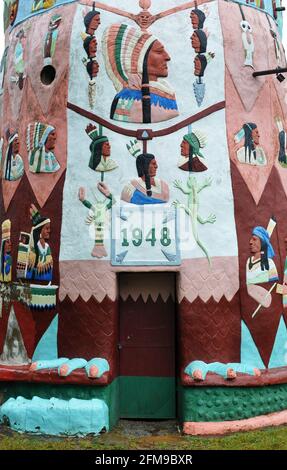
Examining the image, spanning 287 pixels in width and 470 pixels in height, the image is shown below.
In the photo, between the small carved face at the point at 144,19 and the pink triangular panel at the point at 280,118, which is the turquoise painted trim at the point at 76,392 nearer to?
the pink triangular panel at the point at 280,118

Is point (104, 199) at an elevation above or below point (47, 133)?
below

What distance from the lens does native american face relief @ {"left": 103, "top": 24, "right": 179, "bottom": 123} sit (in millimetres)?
8961

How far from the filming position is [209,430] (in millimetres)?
8398

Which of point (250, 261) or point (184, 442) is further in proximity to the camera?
point (250, 261)

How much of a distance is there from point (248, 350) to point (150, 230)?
2356mm

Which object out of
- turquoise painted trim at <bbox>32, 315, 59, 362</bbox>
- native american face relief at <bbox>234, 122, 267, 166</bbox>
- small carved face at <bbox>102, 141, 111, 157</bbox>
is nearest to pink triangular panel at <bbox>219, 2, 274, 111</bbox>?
native american face relief at <bbox>234, 122, 267, 166</bbox>

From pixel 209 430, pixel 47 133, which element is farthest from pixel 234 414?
pixel 47 133

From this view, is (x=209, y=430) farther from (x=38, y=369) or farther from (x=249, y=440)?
(x=38, y=369)

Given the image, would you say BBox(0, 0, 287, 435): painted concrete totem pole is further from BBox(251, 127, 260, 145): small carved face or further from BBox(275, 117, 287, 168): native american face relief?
BBox(275, 117, 287, 168): native american face relief

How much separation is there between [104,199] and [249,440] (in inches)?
159

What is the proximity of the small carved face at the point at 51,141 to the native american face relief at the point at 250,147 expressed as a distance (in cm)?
287

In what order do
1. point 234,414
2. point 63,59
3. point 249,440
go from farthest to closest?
1. point 63,59
2. point 234,414
3. point 249,440

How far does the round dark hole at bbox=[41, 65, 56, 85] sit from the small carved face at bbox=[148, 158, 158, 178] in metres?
2.33

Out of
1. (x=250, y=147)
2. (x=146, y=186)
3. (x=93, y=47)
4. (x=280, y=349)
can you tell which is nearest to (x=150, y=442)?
(x=280, y=349)
